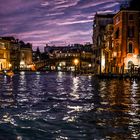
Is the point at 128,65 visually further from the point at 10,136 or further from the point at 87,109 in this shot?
the point at 10,136

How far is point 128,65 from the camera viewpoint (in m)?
69.2

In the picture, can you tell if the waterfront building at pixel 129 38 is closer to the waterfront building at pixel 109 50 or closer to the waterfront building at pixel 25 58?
the waterfront building at pixel 109 50

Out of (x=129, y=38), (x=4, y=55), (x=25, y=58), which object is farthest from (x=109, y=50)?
(x=25, y=58)

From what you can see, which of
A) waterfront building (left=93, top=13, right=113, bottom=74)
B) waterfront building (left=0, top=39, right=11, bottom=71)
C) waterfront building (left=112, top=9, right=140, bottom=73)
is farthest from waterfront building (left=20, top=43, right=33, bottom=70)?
waterfront building (left=112, top=9, right=140, bottom=73)

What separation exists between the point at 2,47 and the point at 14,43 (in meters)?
28.3

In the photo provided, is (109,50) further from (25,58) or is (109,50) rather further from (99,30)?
(25,58)

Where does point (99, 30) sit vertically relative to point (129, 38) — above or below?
above

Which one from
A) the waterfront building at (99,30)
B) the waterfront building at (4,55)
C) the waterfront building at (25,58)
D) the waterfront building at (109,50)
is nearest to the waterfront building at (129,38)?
the waterfront building at (109,50)

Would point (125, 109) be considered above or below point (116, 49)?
below

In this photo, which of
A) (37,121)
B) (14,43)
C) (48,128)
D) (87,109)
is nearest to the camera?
(48,128)

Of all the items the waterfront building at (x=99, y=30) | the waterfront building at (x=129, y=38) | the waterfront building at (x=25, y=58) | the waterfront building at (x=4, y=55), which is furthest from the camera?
the waterfront building at (x=25, y=58)

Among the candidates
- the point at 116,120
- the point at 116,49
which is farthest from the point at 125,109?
the point at 116,49

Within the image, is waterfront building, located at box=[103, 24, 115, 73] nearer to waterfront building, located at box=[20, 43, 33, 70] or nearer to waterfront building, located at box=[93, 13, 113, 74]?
waterfront building, located at box=[93, 13, 113, 74]

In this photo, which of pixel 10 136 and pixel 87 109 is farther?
pixel 87 109
